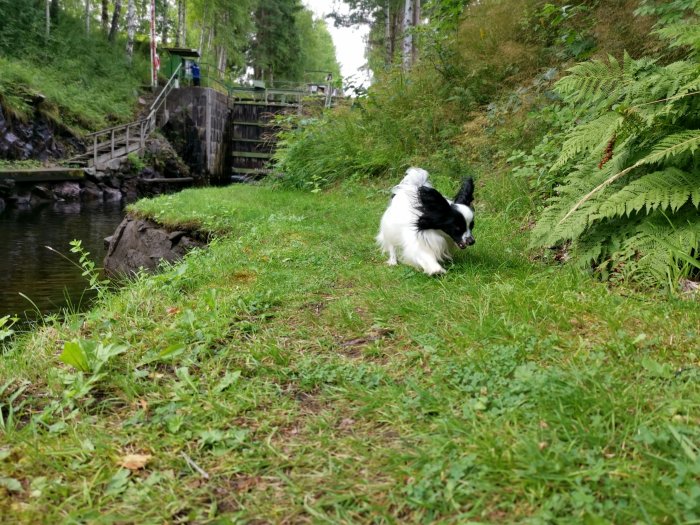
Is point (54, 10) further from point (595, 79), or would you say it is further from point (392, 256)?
point (595, 79)

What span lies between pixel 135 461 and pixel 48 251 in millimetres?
8175

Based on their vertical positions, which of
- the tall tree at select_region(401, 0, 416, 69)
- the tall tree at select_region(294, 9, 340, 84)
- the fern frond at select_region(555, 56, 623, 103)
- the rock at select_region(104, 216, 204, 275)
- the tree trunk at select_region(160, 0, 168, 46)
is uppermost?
the tall tree at select_region(294, 9, 340, 84)

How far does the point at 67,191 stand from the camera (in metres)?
14.8

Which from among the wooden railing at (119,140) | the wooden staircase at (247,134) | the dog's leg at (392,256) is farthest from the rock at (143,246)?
the wooden staircase at (247,134)

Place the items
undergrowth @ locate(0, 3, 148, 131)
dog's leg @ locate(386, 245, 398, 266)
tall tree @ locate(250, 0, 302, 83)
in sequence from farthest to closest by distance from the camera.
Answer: tall tree @ locate(250, 0, 302, 83) < undergrowth @ locate(0, 3, 148, 131) < dog's leg @ locate(386, 245, 398, 266)

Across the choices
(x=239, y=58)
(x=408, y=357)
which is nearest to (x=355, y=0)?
(x=239, y=58)

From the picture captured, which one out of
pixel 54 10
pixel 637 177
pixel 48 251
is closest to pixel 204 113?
pixel 54 10

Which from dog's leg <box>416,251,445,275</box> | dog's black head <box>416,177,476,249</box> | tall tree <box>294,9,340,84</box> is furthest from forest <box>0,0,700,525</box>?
tall tree <box>294,9,340,84</box>

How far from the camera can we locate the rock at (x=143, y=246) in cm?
679

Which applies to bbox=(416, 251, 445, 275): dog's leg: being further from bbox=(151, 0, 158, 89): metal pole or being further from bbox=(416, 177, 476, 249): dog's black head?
bbox=(151, 0, 158, 89): metal pole

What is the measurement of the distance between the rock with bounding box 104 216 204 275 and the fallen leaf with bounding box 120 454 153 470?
495cm

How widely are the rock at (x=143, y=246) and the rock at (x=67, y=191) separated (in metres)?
7.95

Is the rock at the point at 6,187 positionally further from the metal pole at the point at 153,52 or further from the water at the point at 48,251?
the metal pole at the point at 153,52

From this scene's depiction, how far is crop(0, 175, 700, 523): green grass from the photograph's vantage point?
1512mm
